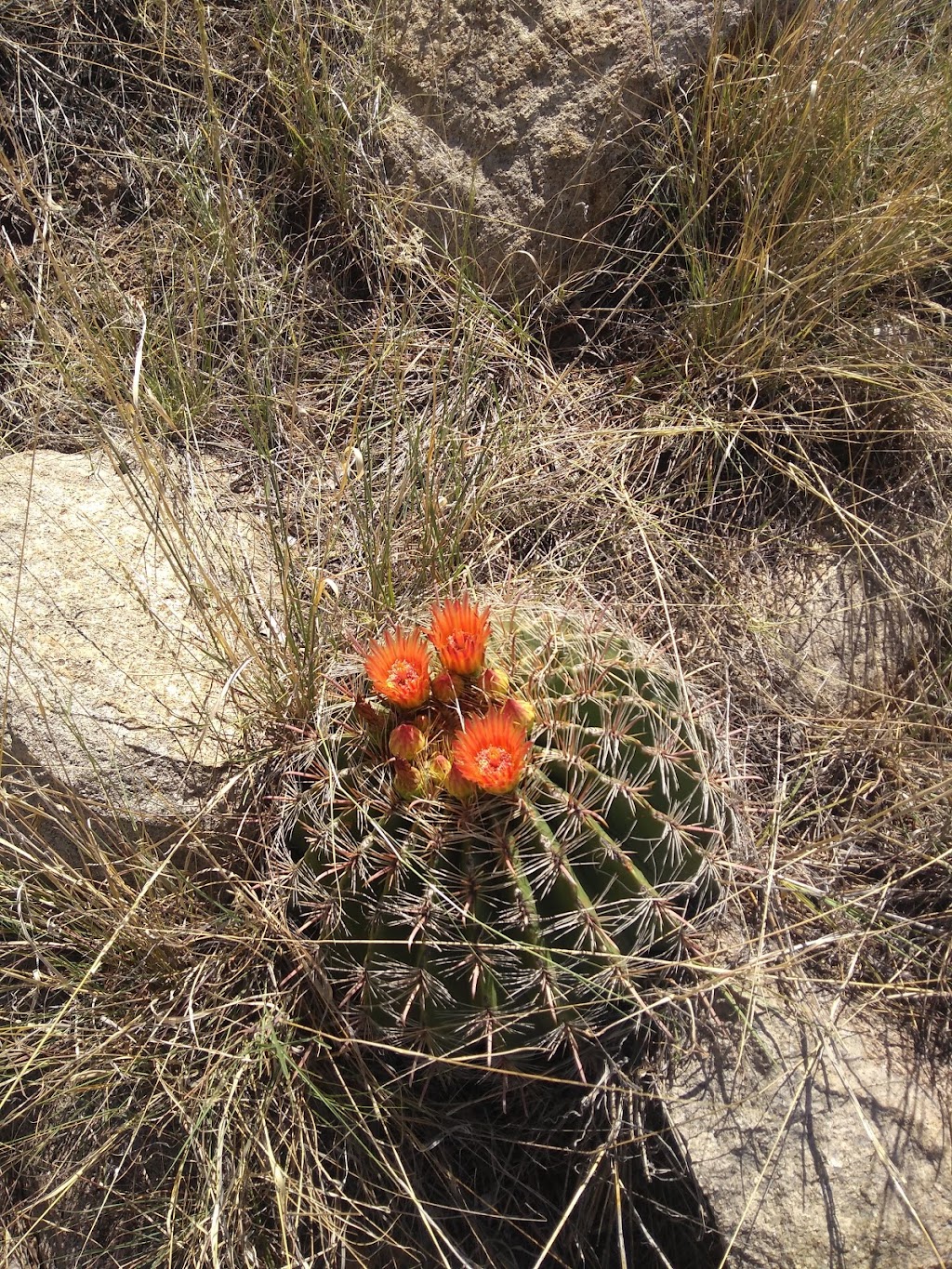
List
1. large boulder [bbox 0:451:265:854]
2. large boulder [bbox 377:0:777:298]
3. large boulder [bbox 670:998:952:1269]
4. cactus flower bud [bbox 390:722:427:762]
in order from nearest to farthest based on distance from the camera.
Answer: cactus flower bud [bbox 390:722:427:762] < large boulder [bbox 670:998:952:1269] < large boulder [bbox 0:451:265:854] < large boulder [bbox 377:0:777:298]

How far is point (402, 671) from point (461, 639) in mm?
108

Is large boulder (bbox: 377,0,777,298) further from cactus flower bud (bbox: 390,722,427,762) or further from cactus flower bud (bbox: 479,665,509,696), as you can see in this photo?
cactus flower bud (bbox: 390,722,427,762)

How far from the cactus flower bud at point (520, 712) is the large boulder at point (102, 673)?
71cm

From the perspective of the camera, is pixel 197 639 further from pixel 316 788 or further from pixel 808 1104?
pixel 808 1104

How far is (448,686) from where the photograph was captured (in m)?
1.58

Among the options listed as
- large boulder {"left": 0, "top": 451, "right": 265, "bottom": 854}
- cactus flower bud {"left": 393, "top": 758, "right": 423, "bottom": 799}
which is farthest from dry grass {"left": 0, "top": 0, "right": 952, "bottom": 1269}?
cactus flower bud {"left": 393, "top": 758, "right": 423, "bottom": 799}

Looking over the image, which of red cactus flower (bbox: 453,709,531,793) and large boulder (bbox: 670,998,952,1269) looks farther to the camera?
large boulder (bbox: 670,998,952,1269)

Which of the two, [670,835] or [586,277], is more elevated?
[586,277]

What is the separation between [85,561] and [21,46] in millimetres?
1669

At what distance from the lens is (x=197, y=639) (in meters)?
2.12

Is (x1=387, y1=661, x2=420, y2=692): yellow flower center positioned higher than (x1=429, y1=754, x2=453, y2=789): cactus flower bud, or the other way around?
(x1=387, y1=661, x2=420, y2=692): yellow flower center

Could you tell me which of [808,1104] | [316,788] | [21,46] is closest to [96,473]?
[316,788]

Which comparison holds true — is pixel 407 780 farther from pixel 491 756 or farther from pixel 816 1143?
pixel 816 1143

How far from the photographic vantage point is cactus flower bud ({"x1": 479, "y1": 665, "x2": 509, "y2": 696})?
63.0 inches
